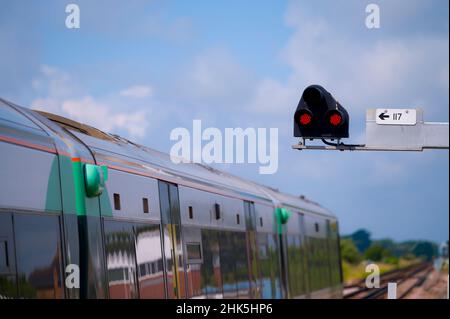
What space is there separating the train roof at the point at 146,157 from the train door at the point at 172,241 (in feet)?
0.76

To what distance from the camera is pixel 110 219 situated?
314 inches

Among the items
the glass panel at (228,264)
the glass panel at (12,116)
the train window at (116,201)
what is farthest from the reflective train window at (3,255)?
the glass panel at (228,264)

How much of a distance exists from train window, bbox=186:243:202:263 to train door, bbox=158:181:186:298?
240mm

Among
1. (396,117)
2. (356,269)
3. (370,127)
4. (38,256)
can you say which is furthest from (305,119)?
(356,269)

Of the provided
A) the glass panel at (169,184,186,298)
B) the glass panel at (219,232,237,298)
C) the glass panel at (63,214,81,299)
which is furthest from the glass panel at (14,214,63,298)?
the glass panel at (219,232,237,298)

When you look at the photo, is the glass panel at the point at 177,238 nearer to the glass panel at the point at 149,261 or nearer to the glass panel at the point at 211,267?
the glass panel at the point at 149,261

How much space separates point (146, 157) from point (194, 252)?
1359 mm

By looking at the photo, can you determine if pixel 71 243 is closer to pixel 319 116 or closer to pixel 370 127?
pixel 319 116

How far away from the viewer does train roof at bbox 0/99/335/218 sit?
326 inches

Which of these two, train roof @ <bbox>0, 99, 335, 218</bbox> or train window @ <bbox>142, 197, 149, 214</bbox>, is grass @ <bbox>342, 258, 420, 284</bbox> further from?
train window @ <bbox>142, 197, 149, 214</bbox>

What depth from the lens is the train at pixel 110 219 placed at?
6.62m

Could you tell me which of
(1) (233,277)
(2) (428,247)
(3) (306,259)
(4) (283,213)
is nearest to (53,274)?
(1) (233,277)
